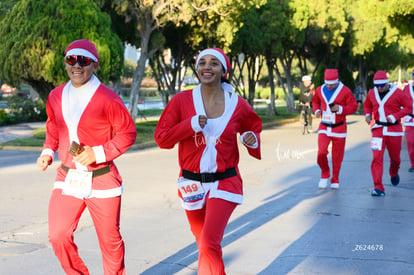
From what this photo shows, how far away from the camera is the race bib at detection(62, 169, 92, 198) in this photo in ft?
16.7

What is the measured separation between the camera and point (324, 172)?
1193cm

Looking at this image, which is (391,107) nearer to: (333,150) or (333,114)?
(333,114)

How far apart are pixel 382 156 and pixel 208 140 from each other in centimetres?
659

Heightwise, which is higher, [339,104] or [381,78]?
[381,78]

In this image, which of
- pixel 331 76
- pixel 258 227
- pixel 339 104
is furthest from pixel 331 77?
pixel 258 227

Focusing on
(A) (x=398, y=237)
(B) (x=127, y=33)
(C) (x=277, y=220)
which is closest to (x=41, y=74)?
(B) (x=127, y=33)

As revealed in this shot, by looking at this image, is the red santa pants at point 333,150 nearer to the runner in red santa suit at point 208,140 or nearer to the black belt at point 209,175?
the runner in red santa suit at point 208,140

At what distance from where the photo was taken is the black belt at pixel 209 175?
5180 mm

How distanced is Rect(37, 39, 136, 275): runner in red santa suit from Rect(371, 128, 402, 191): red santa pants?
6.56 m

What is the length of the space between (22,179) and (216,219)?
28.7 feet

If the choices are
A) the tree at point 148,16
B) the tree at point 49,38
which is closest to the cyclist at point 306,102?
the tree at point 148,16

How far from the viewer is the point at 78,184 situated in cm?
509

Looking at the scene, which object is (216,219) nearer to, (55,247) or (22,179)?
(55,247)

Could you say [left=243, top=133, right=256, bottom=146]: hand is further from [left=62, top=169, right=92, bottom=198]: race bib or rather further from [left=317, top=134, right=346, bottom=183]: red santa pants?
[left=317, top=134, right=346, bottom=183]: red santa pants
